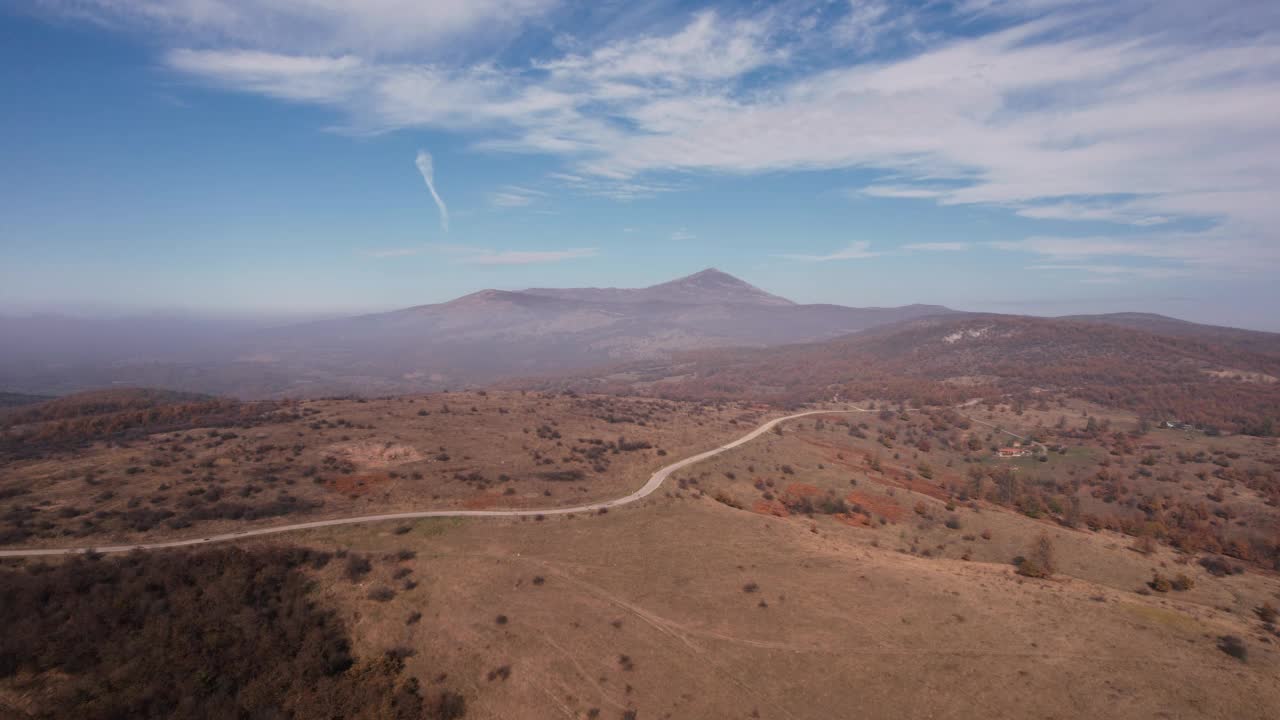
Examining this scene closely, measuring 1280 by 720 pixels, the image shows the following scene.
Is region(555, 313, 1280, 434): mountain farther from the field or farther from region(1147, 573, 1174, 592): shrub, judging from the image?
region(1147, 573, 1174, 592): shrub

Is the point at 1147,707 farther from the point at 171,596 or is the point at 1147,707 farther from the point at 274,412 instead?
the point at 274,412

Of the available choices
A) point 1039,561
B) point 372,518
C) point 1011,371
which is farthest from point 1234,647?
point 1011,371

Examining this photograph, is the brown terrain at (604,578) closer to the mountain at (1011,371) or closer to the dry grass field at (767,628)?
the dry grass field at (767,628)

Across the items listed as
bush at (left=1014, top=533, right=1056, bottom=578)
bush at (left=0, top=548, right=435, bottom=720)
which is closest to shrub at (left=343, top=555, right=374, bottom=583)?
bush at (left=0, top=548, right=435, bottom=720)

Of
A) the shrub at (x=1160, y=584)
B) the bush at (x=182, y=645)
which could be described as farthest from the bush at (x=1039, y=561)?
the bush at (x=182, y=645)

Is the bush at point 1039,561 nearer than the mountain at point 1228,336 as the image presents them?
Yes

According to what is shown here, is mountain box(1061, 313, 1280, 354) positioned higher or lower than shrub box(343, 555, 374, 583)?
higher
